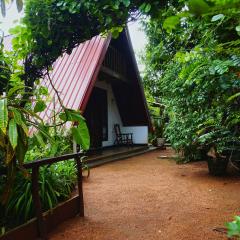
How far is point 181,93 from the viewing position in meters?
6.44

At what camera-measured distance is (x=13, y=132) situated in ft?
7.29

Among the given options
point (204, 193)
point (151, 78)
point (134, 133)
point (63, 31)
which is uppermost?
point (151, 78)

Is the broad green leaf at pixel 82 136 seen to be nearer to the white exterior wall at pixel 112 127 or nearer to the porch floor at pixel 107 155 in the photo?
the porch floor at pixel 107 155

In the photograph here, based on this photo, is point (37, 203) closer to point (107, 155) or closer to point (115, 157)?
point (107, 155)

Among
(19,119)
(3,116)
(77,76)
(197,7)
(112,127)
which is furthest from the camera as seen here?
(112,127)

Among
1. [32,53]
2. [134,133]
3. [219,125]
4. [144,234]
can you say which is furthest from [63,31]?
[134,133]

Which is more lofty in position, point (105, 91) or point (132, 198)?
point (105, 91)

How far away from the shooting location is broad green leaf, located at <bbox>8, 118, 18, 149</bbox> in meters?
2.16

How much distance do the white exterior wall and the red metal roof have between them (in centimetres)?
242

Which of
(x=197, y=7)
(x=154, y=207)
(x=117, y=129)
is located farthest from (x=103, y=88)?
(x=197, y=7)

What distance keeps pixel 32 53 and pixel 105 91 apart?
345 inches

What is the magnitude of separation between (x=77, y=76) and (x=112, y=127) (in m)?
4.74

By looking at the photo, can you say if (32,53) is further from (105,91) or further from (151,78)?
(151,78)

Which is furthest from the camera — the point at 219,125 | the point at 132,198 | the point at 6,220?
the point at 219,125
